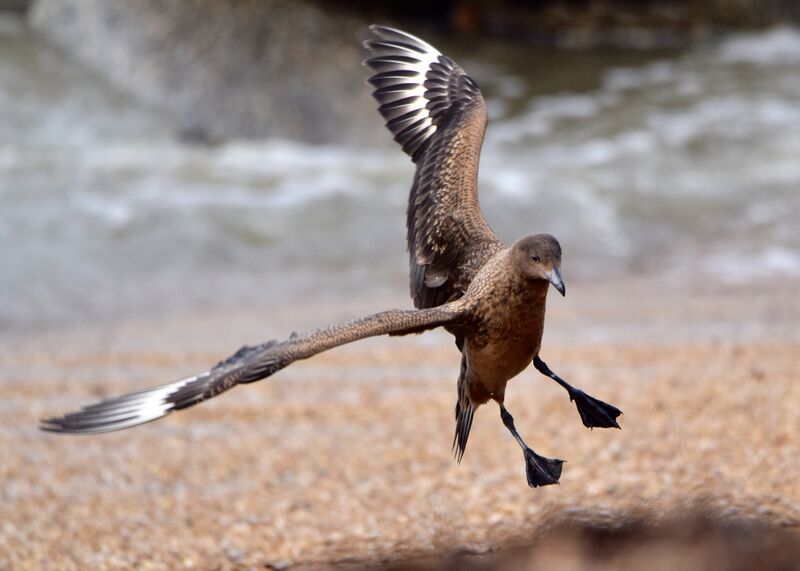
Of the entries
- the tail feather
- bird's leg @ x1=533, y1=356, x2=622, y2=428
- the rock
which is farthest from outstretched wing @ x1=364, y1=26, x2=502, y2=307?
the rock

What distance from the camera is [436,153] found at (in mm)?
4488

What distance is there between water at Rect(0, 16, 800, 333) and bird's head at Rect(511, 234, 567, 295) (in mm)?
8227

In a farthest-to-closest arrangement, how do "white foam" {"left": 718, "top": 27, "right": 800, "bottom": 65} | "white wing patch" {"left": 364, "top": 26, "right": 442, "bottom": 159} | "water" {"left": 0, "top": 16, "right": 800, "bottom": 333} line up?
"white foam" {"left": 718, "top": 27, "right": 800, "bottom": 65}, "water" {"left": 0, "top": 16, "right": 800, "bottom": 333}, "white wing patch" {"left": 364, "top": 26, "right": 442, "bottom": 159}

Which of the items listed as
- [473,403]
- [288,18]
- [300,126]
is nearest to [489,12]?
[288,18]

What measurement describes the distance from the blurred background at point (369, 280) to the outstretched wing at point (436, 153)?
110 centimetres

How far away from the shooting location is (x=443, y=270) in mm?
4160

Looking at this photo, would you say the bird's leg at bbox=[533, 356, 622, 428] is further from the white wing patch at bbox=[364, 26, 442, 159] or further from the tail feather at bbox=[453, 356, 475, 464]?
the white wing patch at bbox=[364, 26, 442, 159]

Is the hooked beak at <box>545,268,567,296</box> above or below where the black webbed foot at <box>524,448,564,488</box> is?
above

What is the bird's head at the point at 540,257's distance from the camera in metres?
3.29

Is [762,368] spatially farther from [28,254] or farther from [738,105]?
[738,105]

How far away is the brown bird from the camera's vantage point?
3.36m

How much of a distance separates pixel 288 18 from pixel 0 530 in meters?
13.0

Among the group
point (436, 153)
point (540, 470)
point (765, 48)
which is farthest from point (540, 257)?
point (765, 48)

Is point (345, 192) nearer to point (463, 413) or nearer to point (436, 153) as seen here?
point (436, 153)
